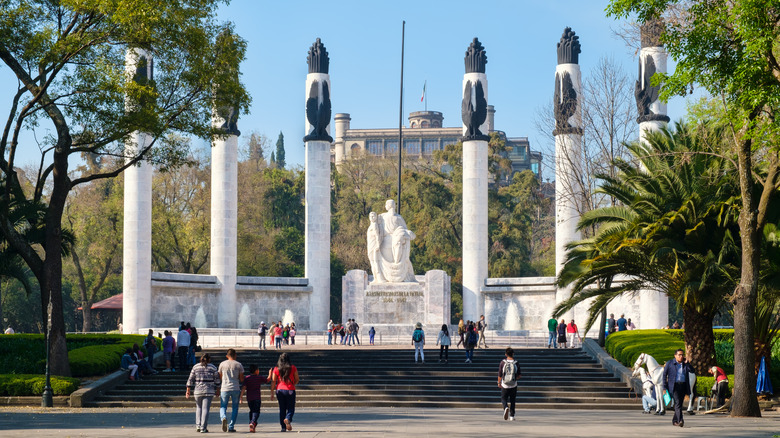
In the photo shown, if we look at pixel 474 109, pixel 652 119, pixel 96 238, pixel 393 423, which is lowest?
pixel 393 423

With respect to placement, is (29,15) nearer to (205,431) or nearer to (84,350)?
(84,350)

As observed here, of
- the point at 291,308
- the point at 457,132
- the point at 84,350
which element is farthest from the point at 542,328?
the point at 457,132

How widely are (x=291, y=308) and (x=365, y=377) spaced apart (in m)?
21.3

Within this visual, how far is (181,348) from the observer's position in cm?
3019

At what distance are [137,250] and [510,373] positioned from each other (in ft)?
91.0

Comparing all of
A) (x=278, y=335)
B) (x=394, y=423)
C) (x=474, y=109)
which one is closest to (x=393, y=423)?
(x=394, y=423)

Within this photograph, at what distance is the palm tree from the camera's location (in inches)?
928

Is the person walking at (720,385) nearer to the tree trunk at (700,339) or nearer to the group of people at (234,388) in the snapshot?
the tree trunk at (700,339)

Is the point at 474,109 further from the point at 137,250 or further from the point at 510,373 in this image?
the point at 510,373

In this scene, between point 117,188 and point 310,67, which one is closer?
point 310,67

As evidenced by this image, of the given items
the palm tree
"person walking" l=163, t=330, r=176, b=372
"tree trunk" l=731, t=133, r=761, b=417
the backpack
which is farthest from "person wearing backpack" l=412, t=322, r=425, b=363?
"tree trunk" l=731, t=133, r=761, b=417

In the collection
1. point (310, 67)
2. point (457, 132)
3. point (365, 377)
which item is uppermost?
point (457, 132)

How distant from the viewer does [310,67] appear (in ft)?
165

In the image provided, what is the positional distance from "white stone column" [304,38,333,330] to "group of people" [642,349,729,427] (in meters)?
27.3
